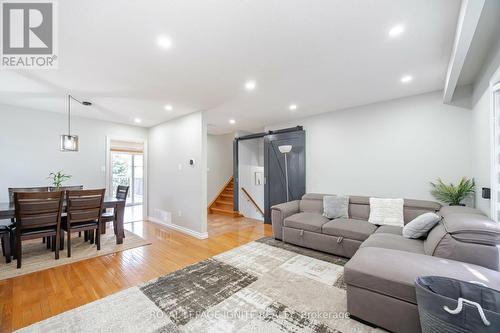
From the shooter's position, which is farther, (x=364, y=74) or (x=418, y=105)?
(x=418, y=105)

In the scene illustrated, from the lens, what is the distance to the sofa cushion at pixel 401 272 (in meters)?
1.50

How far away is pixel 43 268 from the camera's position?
277 cm

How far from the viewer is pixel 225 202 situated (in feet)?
22.6

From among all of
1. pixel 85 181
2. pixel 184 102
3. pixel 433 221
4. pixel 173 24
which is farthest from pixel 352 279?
pixel 85 181

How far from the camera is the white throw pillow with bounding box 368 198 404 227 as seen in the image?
10.6ft

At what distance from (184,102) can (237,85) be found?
4.16 ft

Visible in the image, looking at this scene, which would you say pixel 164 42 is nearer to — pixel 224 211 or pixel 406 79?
pixel 406 79

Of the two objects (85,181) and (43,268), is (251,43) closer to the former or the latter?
(43,268)

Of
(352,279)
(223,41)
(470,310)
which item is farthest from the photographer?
(223,41)

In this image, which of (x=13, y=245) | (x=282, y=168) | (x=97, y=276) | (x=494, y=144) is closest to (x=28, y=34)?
(x=97, y=276)

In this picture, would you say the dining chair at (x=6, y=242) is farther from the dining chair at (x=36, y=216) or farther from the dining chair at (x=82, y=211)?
the dining chair at (x=82, y=211)

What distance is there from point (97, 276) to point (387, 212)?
14.1 feet

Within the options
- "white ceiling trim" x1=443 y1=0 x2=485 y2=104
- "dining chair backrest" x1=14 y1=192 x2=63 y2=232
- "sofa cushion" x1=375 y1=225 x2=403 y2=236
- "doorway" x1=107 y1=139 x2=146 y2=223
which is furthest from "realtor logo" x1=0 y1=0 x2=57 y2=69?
"doorway" x1=107 y1=139 x2=146 y2=223

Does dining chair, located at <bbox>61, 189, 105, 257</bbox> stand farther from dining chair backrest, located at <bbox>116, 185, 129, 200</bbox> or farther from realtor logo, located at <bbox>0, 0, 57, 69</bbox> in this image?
realtor logo, located at <bbox>0, 0, 57, 69</bbox>
